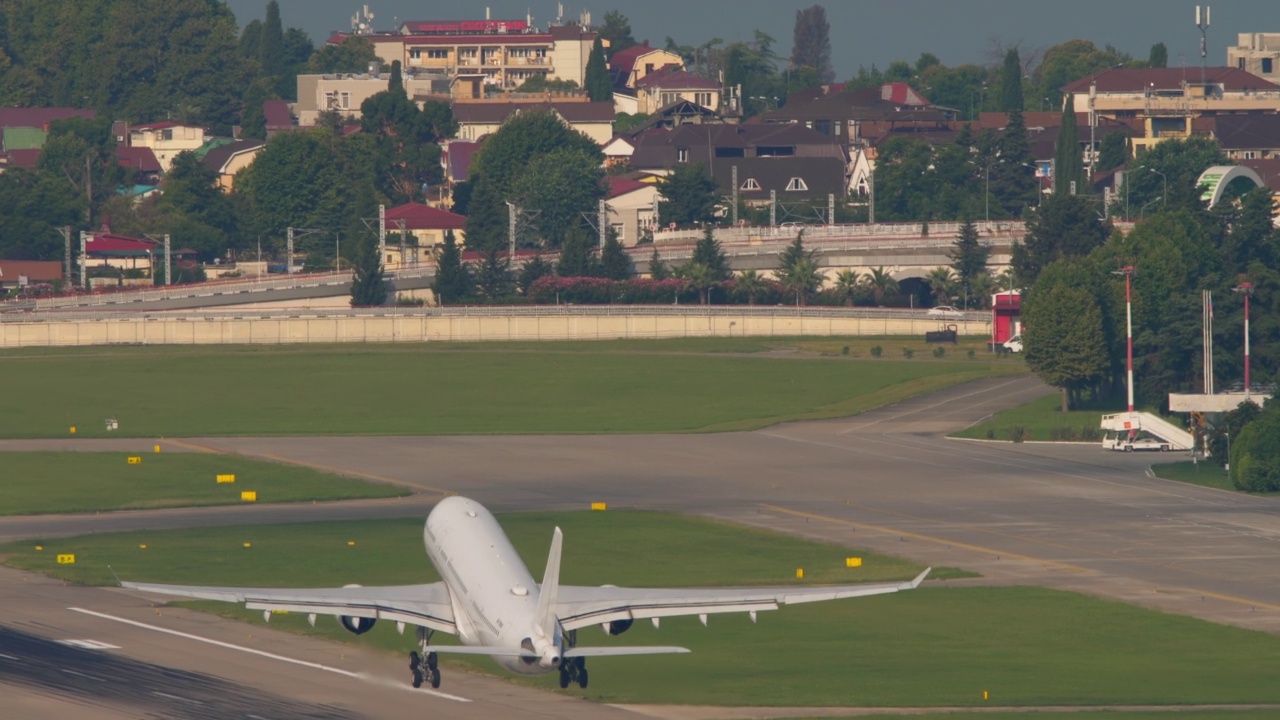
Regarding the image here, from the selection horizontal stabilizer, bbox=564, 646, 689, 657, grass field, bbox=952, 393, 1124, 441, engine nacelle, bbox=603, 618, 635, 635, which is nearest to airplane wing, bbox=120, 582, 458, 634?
engine nacelle, bbox=603, 618, 635, 635

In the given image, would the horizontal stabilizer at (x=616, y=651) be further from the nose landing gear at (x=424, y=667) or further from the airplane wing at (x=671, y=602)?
the nose landing gear at (x=424, y=667)

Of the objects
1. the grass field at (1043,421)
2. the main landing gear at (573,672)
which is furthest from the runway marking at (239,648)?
the grass field at (1043,421)

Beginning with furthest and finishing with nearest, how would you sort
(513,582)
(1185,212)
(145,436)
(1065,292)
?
(1185,212) → (1065,292) → (145,436) → (513,582)

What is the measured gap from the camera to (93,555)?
91500mm

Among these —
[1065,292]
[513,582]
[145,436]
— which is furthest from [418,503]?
[1065,292]

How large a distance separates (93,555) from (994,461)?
61.6 m

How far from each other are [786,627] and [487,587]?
20.0 metres

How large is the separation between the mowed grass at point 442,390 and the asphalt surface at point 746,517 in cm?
876

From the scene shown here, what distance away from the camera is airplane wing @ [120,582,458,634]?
58031 mm

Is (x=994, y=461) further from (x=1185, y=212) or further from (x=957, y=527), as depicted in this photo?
(x=1185, y=212)

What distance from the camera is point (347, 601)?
59531 millimetres

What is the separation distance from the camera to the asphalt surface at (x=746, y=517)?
6512 cm

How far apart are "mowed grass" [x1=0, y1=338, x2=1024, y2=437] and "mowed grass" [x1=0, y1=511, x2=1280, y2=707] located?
5008 centimetres

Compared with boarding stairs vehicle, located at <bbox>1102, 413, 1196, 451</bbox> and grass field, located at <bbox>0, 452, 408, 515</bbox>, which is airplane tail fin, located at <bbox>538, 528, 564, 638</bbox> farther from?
boarding stairs vehicle, located at <bbox>1102, 413, 1196, 451</bbox>
